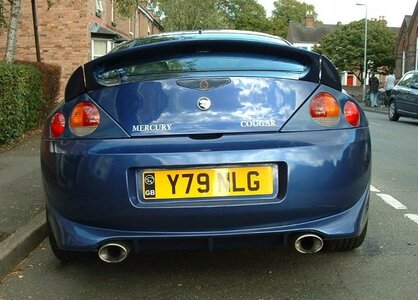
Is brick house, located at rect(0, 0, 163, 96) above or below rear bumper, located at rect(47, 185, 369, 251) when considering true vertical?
above

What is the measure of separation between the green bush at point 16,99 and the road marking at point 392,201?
5.48m

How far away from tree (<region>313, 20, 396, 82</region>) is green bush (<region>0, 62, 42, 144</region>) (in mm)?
41416

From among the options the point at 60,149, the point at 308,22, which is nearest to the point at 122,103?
the point at 60,149

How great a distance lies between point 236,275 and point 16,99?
236 inches

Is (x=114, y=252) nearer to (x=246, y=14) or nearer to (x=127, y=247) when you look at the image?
(x=127, y=247)

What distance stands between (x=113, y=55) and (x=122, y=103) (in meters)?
0.34

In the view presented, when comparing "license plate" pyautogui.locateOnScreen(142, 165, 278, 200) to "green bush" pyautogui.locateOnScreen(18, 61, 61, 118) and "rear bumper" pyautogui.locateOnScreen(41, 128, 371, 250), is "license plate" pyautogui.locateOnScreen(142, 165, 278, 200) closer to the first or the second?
"rear bumper" pyautogui.locateOnScreen(41, 128, 371, 250)

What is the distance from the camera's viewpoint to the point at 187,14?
1731 inches

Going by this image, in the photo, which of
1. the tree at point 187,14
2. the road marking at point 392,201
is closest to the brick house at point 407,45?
the tree at point 187,14

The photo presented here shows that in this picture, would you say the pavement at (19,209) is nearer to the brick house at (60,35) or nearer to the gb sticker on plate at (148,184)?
the gb sticker on plate at (148,184)

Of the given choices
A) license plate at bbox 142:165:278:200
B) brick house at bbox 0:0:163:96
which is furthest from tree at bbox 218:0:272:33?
license plate at bbox 142:165:278:200

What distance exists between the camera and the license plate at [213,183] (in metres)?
2.86

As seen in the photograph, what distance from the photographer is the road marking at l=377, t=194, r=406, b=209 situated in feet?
17.7

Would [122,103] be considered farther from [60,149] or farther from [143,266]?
[143,266]
